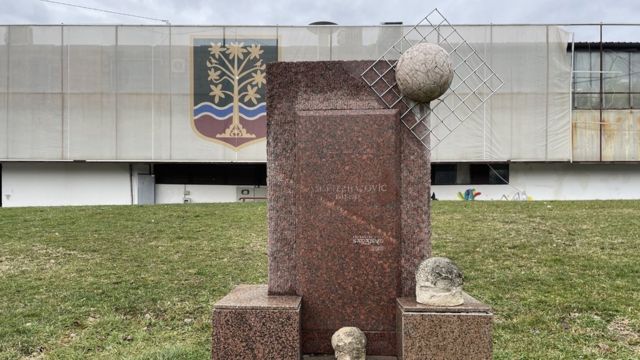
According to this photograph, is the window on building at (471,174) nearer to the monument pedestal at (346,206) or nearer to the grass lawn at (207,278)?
the grass lawn at (207,278)

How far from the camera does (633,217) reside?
12.3 m

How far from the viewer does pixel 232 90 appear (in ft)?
75.1

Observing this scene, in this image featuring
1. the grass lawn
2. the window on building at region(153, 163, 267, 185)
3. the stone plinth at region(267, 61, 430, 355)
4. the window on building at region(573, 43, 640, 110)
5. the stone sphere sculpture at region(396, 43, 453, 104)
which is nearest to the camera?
the stone sphere sculpture at region(396, 43, 453, 104)

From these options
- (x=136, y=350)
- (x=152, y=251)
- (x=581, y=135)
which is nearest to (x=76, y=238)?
(x=152, y=251)

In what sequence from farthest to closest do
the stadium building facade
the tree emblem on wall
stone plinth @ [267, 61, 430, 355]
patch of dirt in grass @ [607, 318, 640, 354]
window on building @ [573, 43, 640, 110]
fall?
window on building @ [573, 43, 640, 110]
the stadium building facade
the tree emblem on wall
patch of dirt in grass @ [607, 318, 640, 354]
stone plinth @ [267, 61, 430, 355]

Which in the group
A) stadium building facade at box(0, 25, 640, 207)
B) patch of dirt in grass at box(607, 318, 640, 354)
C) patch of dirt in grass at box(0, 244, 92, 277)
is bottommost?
patch of dirt in grass at box(607, 318, 640, 354)

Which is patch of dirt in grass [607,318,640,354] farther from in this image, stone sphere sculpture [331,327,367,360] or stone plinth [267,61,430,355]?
stone sphere sculpture [331,327,367,360]

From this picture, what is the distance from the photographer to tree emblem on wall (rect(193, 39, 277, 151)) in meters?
22.9

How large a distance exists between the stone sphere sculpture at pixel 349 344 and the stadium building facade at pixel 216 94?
19587 millimetres

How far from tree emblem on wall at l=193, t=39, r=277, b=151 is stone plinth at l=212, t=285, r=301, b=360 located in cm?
1946

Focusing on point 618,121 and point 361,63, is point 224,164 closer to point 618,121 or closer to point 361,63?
point 618,121

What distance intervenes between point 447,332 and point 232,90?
20.5m

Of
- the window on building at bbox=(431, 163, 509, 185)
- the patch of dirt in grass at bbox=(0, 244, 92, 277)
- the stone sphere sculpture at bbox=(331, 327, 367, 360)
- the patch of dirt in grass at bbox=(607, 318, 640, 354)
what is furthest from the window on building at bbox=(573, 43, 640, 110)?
the stone sphere sculpture at bbox=(331, 327, 367, 360)

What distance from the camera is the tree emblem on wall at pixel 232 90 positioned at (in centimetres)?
2289
